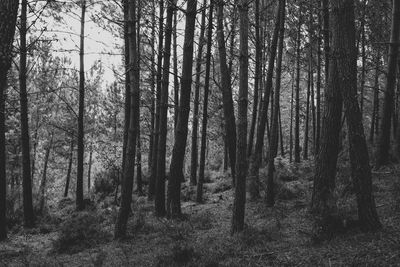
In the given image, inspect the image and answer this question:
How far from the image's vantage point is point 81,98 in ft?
45.4

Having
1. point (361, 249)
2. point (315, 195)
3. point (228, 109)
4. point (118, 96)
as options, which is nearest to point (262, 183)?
point (228, 109)

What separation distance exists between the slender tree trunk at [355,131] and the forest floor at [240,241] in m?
0.33

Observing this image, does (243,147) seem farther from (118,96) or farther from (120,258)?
(118,96)

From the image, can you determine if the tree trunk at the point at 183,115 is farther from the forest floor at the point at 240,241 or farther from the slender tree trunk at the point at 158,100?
the slender tree trunk at the point at 158,100

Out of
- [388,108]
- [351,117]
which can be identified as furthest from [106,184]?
[351,117]

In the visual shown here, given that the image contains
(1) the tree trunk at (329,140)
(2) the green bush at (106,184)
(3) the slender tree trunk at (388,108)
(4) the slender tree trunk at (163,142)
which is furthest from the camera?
(2) the green bush at (106,184)

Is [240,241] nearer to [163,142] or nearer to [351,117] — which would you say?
[351,117]

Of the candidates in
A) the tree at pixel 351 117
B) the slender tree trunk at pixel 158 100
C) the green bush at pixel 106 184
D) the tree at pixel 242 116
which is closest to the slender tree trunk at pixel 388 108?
the tree at pixel 351 117

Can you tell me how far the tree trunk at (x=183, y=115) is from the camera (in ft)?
27.4

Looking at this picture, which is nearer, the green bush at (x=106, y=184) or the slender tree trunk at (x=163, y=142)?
the slender tree trunk at (x=163, y=142)

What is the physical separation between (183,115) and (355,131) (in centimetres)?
445

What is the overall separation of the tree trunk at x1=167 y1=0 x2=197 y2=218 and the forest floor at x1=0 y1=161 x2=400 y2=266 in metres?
0.64

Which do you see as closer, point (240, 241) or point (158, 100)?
point (240, 241)

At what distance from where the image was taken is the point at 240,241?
5.71 m
